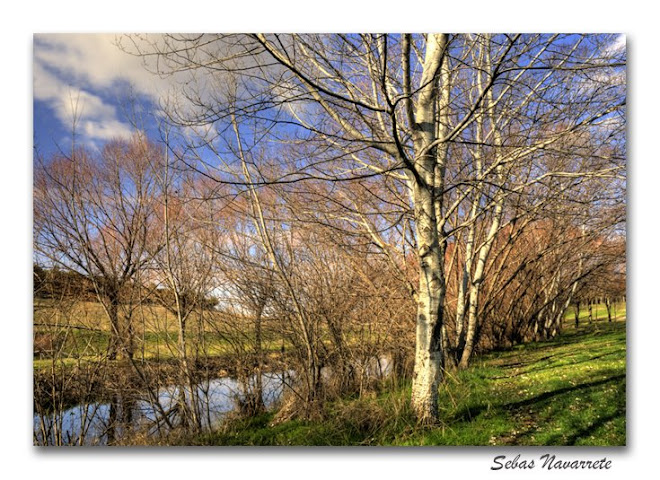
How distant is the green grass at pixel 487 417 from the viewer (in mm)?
2648

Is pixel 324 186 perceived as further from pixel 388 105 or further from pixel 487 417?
pixel 487 417

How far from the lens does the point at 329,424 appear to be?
2.94 metres

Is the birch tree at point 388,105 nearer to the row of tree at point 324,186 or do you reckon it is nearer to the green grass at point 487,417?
the row of tree at point 324,186

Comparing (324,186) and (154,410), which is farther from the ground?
(324,186)

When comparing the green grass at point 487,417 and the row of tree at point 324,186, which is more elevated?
the row of tree at point 324,186

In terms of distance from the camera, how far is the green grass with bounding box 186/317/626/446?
2648 millimetres

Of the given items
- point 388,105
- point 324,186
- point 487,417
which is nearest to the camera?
point 388,105

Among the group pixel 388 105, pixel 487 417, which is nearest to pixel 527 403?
pixel 487 417

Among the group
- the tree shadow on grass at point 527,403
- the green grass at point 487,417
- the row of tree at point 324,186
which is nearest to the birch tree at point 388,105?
the row of tree at point 324,186

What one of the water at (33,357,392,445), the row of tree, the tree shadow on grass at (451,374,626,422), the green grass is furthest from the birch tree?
the water at (33,357,392,445)

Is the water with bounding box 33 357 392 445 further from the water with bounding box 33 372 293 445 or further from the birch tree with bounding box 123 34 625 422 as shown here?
the birch tree with bounding box 123 34 625 422

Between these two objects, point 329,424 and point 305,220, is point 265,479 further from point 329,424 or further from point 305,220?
point 305,220

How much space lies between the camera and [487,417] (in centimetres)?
287
